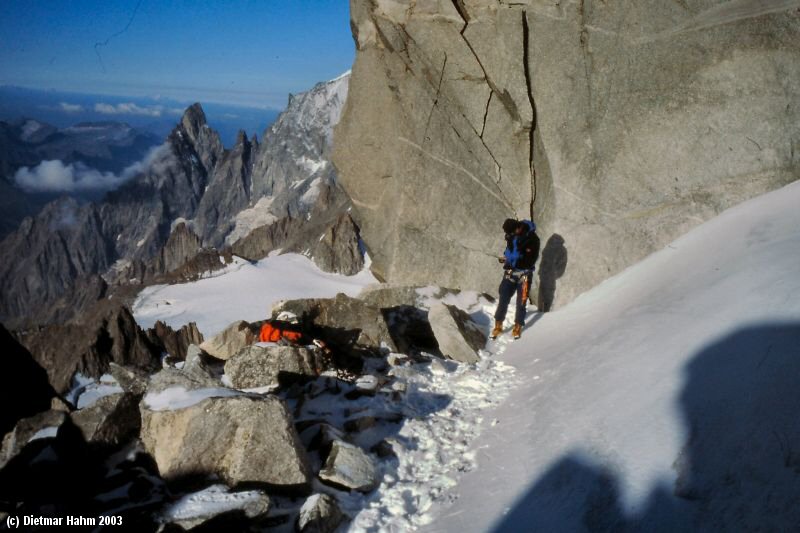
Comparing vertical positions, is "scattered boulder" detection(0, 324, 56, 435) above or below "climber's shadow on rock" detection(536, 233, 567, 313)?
below

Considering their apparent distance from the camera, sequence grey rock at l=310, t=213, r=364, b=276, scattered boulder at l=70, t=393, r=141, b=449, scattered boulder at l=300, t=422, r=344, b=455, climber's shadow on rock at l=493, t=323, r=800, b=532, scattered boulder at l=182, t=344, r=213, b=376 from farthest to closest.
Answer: grey rock at l=310, t=213, r=364, b=276 < scattered boulder at l=182, t=344, r=213, b=376 < scattered boulder at l=300, t=422, r=344, b=455 < scattered boulder at l=70, t=393, r=141, b=449 < climber's shadow on rock at l=493, t=323, r=800, b=532

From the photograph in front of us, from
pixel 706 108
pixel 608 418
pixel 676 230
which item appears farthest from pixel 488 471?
pixel 706 108

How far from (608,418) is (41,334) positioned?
5968 centimetres

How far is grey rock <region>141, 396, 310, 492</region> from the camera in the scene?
578cm

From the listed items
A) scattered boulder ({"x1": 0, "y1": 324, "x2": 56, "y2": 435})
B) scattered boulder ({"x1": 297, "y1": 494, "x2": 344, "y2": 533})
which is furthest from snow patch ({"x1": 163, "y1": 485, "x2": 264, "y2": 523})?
scattered boulder ({"x1": 0, "y1": 324, "x2": 56, "y2": 435})

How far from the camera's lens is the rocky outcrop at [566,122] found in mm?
11281

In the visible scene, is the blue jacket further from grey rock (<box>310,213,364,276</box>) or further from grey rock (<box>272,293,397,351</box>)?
grey rock (<box>310,213,364,276</box>)

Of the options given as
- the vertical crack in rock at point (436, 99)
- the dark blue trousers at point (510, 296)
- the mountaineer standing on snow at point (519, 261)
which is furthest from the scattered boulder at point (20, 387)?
the vertical crack in rock at point (436, 99)

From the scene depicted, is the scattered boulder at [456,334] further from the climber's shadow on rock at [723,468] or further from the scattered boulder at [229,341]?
the climber's shadow on rock at [723,468]

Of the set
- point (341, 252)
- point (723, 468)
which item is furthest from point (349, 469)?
point (341, 252)

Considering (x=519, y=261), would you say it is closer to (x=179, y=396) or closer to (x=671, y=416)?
(x=671, y=416)

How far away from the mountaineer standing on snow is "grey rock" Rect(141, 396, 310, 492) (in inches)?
277

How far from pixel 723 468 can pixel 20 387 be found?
11.1m

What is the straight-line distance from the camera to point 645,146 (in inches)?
476
